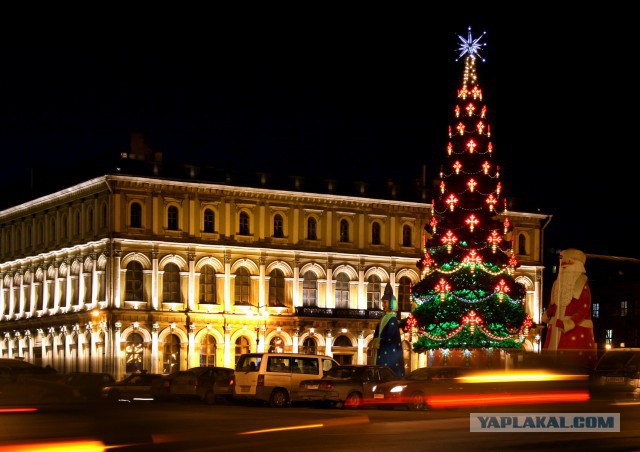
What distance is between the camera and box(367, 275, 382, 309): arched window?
80.6 metres

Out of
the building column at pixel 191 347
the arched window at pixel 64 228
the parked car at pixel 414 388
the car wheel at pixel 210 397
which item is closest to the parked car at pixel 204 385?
the car wheel at pixel 210 397

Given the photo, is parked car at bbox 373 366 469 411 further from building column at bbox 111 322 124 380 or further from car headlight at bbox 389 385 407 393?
building column at bbox 111 322 124 380

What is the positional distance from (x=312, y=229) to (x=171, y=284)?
33.3 feet

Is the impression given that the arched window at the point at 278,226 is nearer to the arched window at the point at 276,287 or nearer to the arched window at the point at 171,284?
the arched window at the point at 276,287

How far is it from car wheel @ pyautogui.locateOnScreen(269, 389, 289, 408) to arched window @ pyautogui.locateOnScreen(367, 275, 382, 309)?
4096 cm

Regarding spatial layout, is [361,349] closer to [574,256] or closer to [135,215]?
[135,215]

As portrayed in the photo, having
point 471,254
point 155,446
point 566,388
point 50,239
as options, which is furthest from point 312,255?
point 155,446

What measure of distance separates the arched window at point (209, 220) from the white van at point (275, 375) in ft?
112

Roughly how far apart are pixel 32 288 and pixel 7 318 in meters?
3.87

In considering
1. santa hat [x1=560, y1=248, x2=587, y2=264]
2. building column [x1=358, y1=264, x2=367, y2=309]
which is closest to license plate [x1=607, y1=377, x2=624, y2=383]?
santa hat [x1=560, y1=248, x2=587, y2=264]

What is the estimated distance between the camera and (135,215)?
7238 cm

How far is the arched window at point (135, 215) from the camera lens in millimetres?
72250

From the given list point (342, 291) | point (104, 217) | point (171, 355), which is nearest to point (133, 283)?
point (104, 217)

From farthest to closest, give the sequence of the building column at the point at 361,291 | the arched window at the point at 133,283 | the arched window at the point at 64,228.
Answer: the building column at the point at 361,291, the arched window at the point at 64,228, the arched window at the point at 133,283
